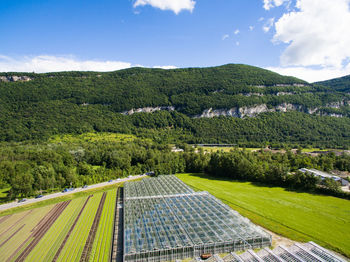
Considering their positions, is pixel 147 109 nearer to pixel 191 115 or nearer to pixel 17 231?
pixel 191 115

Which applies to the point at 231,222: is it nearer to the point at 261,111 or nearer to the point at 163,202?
the point at 163,202

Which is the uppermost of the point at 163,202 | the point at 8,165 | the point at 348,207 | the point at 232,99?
the point at 232,99

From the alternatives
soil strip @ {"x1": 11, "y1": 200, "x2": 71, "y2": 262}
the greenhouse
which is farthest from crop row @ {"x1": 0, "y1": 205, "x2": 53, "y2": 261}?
the greenhouse

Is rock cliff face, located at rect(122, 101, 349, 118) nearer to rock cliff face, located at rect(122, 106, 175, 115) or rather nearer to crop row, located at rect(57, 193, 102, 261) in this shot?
rock cliff face, located at rect(122, 106, 175, 115)

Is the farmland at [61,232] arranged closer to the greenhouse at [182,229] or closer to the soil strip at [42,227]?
the soil strip at [42,227]

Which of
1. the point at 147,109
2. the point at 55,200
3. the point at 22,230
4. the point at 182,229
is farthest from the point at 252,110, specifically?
the point at 22,230

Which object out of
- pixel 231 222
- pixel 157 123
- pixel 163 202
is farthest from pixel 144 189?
pixel 157 123

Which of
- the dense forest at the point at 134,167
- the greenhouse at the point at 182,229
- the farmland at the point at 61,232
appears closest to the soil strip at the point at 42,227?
the farmland at the point at 61,232
